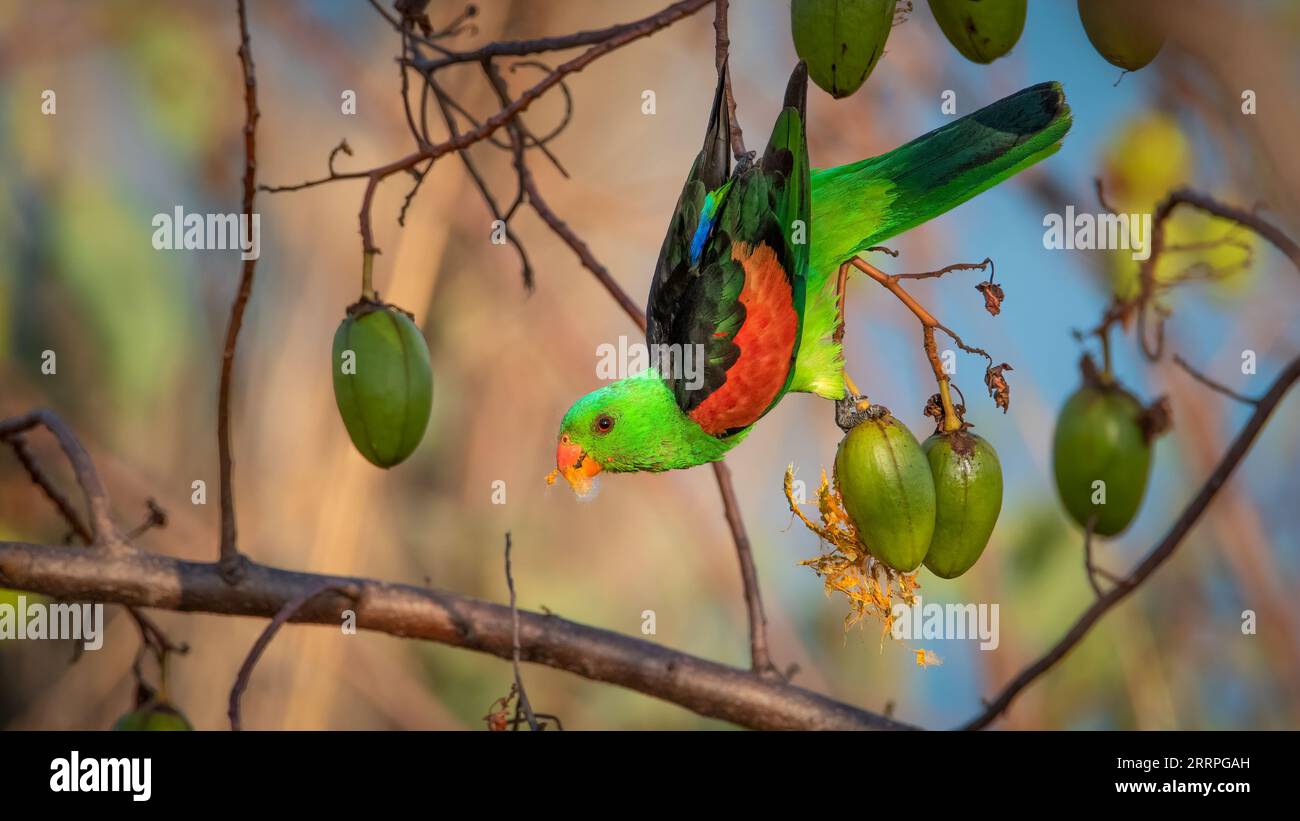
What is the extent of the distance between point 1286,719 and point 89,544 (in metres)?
4.23

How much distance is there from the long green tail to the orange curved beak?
44 cm

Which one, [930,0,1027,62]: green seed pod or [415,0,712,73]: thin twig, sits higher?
[415,0,712,73]: thin twig

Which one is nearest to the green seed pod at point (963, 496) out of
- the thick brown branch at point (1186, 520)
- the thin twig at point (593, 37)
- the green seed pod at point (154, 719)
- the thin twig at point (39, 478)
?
the thick brown branch at point (1186, 520)

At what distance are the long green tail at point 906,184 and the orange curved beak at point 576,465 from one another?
1.43 ft

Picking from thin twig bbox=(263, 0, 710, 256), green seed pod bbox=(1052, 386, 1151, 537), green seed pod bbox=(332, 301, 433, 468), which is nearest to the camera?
thin twig bbox=(263, 0, 710, 256)

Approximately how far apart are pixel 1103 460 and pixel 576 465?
3.06 feet

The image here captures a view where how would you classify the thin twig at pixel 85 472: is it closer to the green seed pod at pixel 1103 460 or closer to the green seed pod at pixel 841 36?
the green seed pod at pixel 841 36

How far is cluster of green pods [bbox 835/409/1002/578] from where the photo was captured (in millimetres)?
1736

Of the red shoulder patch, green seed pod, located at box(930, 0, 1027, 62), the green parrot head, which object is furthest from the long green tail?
green seed pod, located at box(930, 0, 1027, 62)

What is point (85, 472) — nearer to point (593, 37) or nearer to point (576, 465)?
point (576, 465)

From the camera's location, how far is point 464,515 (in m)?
5.14

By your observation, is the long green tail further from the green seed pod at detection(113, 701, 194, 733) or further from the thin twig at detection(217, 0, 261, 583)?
the green seed pod at detection(113, 701, 194, 733)

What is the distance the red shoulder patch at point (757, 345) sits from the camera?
2100mm
